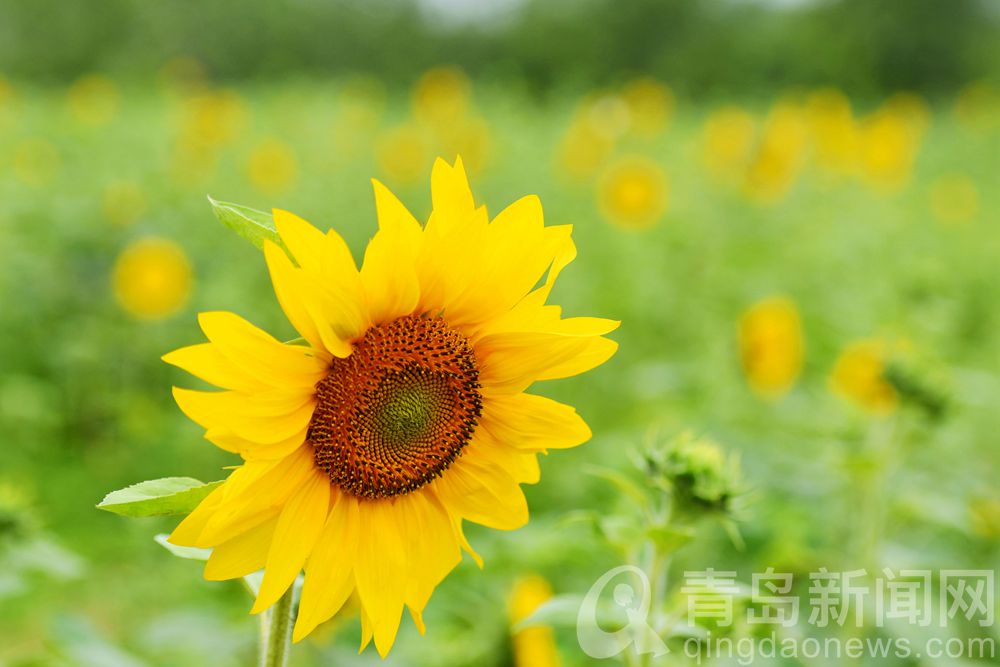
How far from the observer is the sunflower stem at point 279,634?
2.44ft

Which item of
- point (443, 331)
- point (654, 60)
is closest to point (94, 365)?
point (443, 331)

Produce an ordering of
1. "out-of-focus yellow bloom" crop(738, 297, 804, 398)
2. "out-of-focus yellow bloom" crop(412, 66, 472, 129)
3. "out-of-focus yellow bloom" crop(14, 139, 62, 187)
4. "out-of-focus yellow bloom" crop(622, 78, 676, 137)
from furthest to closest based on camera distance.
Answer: "out-of-focus yellow bloom" crop(622, 78, 676, 137)
"out-of-focus yellow bloom" crop(412, 66, 472, 129)
"out-of-focus yellow bloom" crop(14, 139, 62, 187)
"out-of-focus yellow bloom" crop(738, 297, 804, 398)

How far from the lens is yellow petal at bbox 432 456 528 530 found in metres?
0.82

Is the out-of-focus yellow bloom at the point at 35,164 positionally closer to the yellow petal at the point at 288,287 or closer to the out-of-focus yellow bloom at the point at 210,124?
the out-of-focus yellow bloom at the point at 210,124

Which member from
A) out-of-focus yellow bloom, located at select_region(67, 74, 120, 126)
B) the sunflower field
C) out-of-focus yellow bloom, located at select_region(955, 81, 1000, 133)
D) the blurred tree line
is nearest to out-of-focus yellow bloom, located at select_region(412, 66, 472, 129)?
the sunflower field

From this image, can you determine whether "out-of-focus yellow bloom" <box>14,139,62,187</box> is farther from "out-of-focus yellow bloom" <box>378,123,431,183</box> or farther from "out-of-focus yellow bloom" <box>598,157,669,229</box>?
"out-of-focus yellow bloom" <box>598,157,669,229</box>

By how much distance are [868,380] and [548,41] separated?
1132cm

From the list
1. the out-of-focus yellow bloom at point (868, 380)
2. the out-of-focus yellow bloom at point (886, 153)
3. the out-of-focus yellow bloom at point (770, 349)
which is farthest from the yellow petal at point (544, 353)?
the out-of-focus yellow bloom at point (886, 153)

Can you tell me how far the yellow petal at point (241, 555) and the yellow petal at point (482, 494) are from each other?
0.51 feet

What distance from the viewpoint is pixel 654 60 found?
12.8 m

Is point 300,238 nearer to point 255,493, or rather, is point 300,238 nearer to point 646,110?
point 255,493

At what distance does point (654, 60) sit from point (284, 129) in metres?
8.49

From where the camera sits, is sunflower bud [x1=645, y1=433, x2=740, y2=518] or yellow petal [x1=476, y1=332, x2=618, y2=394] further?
sunflower bud [x1=645, y1=433, x2=740, y2=518]

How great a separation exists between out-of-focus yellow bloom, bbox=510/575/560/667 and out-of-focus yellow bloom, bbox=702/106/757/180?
9.19 ft
